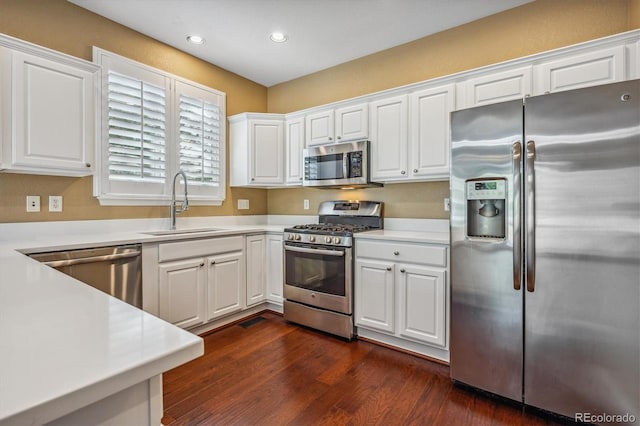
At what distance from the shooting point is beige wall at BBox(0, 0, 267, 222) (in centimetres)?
225

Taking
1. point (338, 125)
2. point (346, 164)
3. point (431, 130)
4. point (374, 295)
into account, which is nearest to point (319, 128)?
point (338, 125)

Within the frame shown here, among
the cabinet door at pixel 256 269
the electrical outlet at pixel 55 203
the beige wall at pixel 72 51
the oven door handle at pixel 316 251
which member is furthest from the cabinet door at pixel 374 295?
the electrical outlet at pixel 55 203

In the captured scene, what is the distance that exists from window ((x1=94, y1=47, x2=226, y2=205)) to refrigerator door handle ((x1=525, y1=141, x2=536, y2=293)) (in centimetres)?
292

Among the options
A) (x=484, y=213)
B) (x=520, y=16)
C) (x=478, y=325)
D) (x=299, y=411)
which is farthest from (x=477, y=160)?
(x=299, y=411)

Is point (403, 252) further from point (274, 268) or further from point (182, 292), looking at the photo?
point (182, 292)

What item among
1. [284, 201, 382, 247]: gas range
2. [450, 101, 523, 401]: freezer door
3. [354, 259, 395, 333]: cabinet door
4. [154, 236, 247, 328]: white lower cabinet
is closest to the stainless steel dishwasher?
[154, 236, 247, 328]: white lower cabinet

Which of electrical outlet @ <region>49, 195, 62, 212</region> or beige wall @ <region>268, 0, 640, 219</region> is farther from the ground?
beige wall @ <region>268, 0, 640, 219</region>

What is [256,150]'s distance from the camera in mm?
3637

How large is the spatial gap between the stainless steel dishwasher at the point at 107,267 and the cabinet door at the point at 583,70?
3.13 meters

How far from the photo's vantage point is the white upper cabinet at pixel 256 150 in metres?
3.62

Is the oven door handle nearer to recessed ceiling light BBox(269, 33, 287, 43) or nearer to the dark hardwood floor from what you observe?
the dark hardwood floor

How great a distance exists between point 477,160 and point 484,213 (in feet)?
1.09

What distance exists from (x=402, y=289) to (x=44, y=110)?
281 centimetres

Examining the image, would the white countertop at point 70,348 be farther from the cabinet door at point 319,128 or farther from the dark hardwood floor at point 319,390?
the cabinet door at point 319,128
